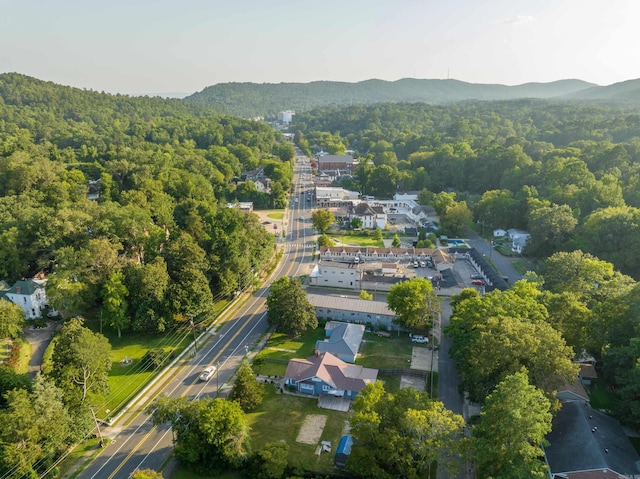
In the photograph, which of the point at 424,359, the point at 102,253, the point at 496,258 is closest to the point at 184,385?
the point at 102,253

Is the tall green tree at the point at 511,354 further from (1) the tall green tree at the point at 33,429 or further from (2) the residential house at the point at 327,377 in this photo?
(1) the tall green tree at the point at 33,429

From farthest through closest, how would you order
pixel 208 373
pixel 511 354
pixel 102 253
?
pixel 102 253
pixel 208 373
pixel 511 354

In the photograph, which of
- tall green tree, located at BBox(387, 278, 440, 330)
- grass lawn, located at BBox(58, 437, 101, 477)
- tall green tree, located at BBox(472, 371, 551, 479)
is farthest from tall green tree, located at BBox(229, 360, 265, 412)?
tall green tree, located at BBox(387, 278, 440, 330)

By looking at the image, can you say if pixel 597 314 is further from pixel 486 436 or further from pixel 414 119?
pixel 414 119

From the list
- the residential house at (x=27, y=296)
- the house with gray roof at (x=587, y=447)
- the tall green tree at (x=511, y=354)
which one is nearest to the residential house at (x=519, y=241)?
the tall green tree at (x=511, y=354)

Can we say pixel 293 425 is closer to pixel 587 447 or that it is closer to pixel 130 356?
pixel 130 356

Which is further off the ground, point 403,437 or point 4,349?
point 403,437
